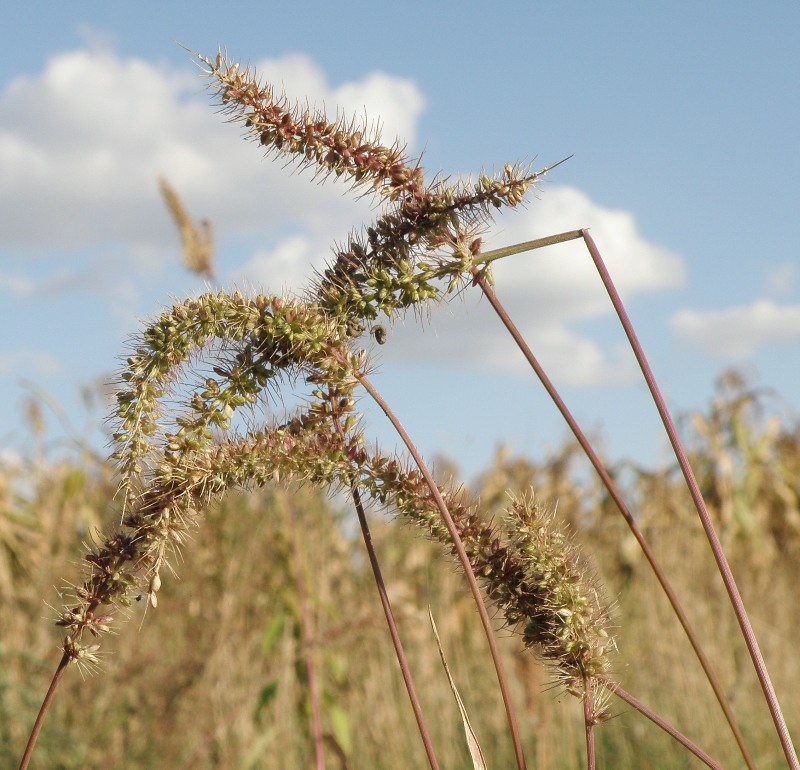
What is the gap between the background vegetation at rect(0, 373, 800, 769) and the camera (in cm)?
389

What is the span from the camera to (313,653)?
344cm

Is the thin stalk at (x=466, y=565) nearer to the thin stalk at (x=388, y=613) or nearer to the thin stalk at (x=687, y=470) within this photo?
the thin stalk at (x=388, y=613)

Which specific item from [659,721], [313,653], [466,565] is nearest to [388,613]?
[466,565]

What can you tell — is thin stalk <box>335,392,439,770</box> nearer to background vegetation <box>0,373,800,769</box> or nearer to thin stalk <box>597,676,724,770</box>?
thin stalk <box>597,676,724,770</box>

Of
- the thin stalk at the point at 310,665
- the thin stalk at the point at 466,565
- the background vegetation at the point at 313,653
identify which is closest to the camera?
the thin stalk at the point at 466,565

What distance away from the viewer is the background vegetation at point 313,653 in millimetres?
3887

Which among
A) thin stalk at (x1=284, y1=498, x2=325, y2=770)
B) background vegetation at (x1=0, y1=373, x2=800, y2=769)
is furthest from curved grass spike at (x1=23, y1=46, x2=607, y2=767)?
background vegetation at (x1=0, y1=373, x2=800, y2=769)

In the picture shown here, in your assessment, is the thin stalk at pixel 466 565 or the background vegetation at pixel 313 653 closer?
the thin stalk at pixel 466 565

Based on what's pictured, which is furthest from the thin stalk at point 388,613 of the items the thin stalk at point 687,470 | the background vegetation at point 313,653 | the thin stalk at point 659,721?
the background vegetation at point 313,653

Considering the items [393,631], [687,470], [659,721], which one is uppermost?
[687,470]

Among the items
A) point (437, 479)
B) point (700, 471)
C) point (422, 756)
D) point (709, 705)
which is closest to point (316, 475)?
point (437, 479)

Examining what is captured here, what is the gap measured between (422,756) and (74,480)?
251cm

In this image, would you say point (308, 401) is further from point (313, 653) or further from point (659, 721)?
point (313, 653)

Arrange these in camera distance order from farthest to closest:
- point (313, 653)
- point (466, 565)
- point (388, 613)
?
point (313, 653)
point (388, 613)
point (466, 565)
